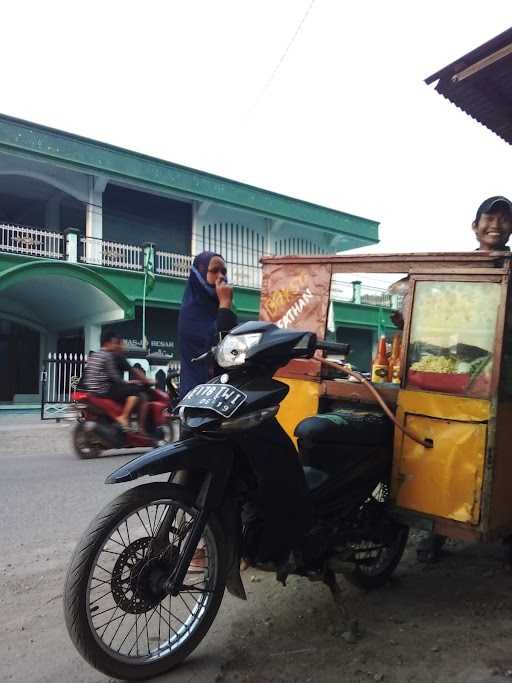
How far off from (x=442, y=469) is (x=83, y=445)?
6012 millimetres

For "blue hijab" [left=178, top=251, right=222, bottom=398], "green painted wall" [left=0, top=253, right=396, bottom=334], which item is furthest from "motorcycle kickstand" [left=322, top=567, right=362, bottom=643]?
"green painted wall" [left=0, top=253, right=396, bottom=334]

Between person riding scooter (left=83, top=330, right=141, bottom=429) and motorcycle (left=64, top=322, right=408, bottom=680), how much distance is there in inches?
215

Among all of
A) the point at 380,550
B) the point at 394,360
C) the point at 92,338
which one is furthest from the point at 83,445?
the point at 92,338

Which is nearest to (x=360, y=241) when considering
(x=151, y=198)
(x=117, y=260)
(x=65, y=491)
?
(x=151, y=198)

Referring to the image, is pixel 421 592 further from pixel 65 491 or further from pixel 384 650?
pixel 65 491

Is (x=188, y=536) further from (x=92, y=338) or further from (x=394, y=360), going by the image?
(x=92, y=338)

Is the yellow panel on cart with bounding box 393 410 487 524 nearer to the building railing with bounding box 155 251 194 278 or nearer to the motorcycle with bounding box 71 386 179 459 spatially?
the motorcycle with bounding box 71 386 179 459

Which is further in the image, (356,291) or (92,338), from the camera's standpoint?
(356,291)

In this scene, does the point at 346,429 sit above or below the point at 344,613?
above

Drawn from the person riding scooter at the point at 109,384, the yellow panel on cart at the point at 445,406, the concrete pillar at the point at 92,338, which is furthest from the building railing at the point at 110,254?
the yellow panel on cart at the point at 445,406

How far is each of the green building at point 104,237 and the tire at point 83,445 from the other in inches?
258

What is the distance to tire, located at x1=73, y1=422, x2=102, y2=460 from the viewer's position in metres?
7.76

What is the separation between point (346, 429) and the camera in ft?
9.12

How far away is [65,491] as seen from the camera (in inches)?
222
